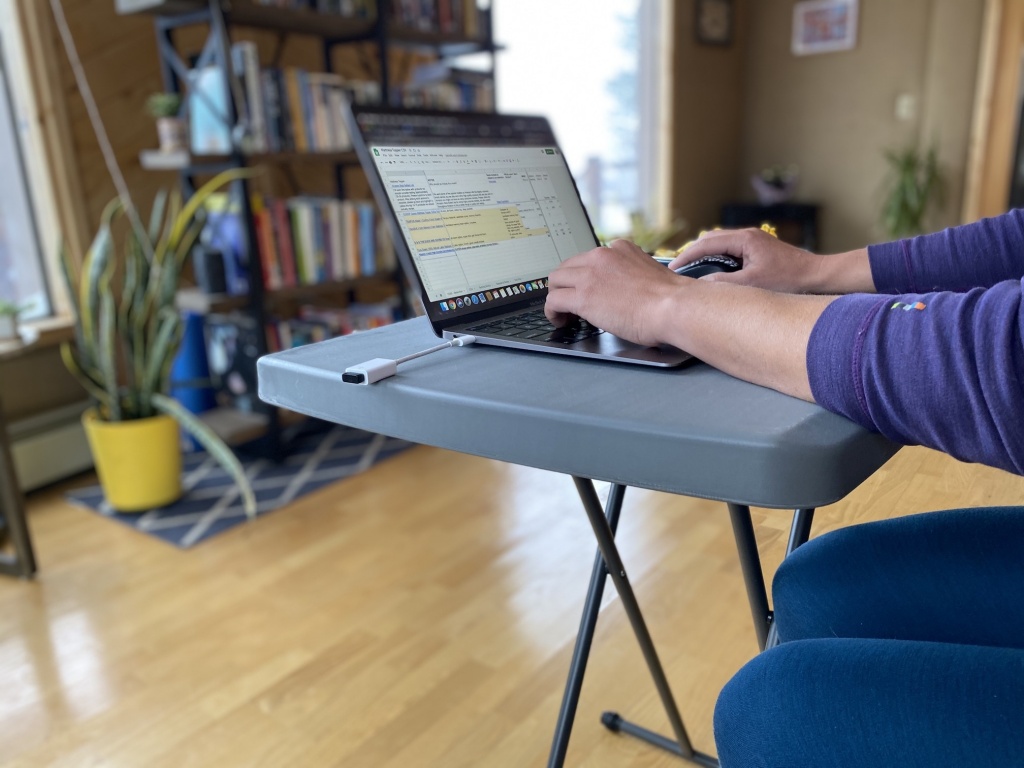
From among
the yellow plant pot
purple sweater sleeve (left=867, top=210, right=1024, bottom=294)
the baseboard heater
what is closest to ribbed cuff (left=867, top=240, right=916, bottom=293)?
purple sweater sleeve (left=867, top=210, right=1024, bottom=294)

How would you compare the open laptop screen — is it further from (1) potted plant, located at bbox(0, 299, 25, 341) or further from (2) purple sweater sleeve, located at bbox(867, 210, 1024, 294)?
(1) potted plant, located at bbox(0, 299, 25, 341)

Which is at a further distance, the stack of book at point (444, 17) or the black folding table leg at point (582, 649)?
the stack of book at point (444, 17)

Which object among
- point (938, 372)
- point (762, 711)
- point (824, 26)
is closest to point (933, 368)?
point (938, 372)

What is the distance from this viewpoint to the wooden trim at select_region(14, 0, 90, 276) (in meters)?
2.43

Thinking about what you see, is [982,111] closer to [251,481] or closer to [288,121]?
→ [288,121]

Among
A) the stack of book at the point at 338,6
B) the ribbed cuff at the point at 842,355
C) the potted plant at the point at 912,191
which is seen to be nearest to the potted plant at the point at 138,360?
the stack of book at the point at 338,6

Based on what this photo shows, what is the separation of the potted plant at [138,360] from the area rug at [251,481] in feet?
0.18

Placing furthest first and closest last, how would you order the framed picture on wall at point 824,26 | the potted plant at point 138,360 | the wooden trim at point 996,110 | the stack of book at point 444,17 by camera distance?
the framed picture on wall at point 824,26, the wooden trim at point 996,110, the stack of book at point 444,17, the potted plant at point 138,360

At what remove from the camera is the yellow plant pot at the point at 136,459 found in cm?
228

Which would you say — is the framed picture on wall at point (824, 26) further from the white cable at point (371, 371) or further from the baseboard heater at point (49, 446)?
the white cable at point (371, 371)

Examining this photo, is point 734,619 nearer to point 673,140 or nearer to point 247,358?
point 247,358

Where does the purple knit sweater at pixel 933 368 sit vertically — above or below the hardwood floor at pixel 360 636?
above

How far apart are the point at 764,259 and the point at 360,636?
4.08 ft

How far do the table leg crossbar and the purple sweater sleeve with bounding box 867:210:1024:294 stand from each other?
1.03 feet
